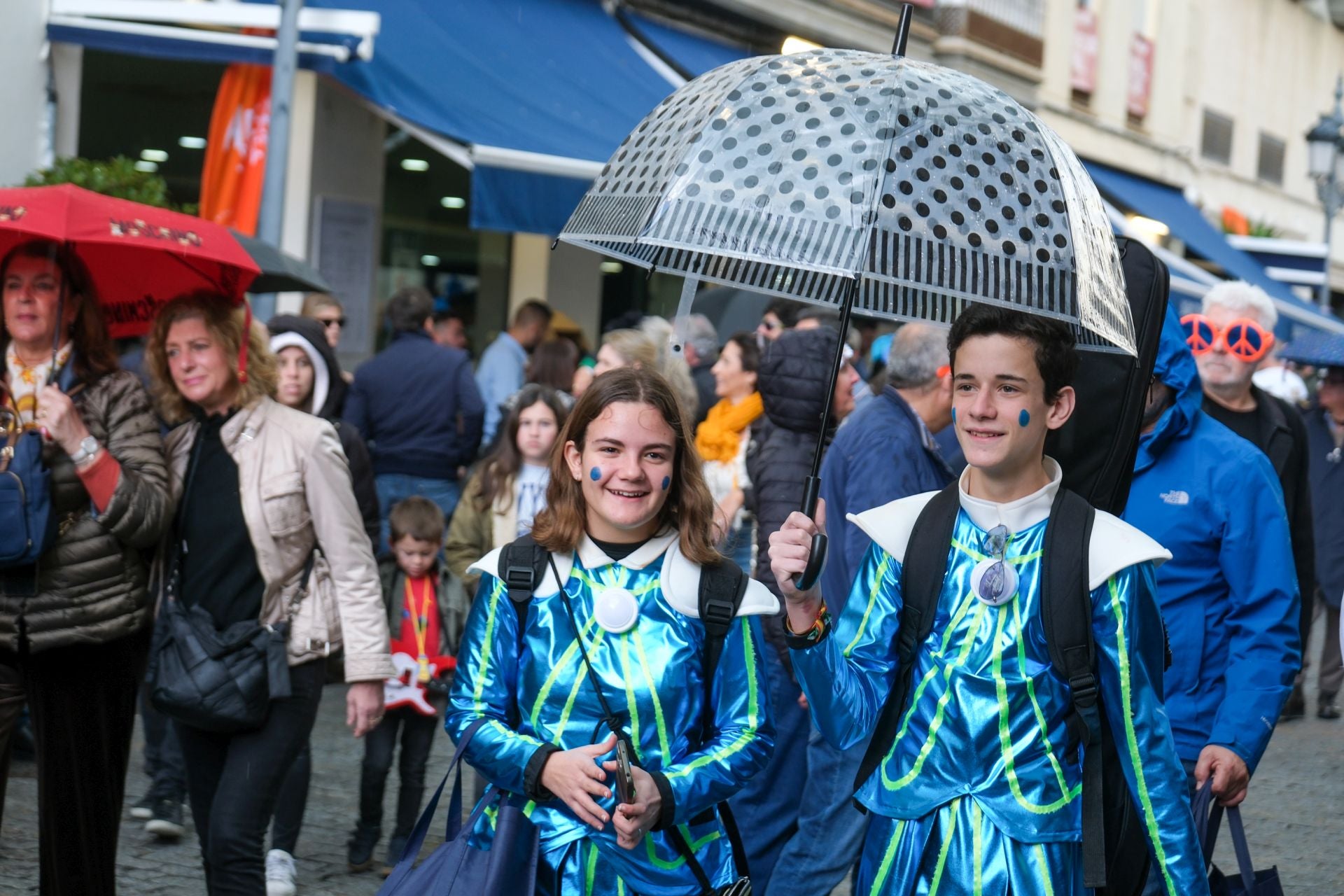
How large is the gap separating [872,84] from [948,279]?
1.28 ft

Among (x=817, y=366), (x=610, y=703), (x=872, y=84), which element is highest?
(x=872, y=84)

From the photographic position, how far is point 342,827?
266 inches

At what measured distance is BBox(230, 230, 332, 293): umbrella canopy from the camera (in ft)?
20.2

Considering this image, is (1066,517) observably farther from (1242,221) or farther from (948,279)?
(1242,221)

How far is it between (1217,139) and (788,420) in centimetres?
2496

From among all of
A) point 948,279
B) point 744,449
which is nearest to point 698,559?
point 948,279

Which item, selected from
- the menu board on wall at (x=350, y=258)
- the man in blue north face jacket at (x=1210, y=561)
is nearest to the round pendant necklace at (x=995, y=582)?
the man in blue north face jacket at (x=1210, y=561)

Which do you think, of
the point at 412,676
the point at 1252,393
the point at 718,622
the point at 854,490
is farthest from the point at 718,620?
the point at 1252,393

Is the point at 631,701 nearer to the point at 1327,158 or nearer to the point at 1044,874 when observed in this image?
the point at 1044,874

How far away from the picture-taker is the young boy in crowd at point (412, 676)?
6.25 m

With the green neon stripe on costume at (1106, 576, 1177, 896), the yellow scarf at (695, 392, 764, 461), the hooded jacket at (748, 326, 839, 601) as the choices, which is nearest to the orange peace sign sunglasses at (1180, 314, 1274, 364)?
Answer: the hooded jacket at (748, 326, 839, 601)

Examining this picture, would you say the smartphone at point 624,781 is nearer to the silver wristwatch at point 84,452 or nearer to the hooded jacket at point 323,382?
the silver wristwatch at point 84,452

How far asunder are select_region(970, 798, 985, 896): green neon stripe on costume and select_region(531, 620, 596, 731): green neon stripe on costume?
81cm

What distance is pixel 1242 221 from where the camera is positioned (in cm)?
2809
